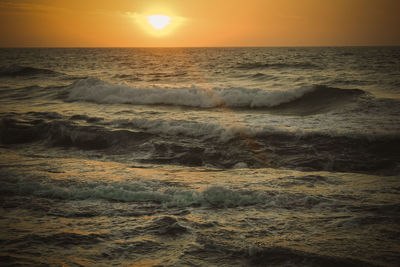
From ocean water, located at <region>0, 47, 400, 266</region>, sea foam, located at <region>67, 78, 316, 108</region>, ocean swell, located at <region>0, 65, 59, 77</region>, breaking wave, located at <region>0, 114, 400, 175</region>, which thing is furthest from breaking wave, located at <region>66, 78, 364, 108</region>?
ocean swell, located at <region>0, 65, 59, 77</region>

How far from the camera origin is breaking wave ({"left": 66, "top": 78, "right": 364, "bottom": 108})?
1416 centimetres

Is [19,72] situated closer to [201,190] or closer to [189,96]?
[189,96]

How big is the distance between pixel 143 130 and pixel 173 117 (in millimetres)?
2160

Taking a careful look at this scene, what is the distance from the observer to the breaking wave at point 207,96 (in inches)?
558

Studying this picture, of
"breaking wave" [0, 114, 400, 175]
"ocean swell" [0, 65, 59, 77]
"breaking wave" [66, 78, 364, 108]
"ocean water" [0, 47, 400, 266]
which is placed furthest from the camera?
"ocean swell" [0, 65, 59, 77]

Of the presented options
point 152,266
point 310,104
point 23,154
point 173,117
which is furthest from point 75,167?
point 310,104

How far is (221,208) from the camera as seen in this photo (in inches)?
161

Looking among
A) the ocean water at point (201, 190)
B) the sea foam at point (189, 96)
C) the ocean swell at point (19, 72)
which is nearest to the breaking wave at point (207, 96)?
the sea foam at point (189, 96)

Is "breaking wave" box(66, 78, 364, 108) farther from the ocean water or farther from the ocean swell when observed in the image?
the ocean swell

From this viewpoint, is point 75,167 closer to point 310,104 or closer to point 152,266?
point 152,266

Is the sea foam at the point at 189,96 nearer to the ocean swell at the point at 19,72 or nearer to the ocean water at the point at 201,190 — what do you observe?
the ocean water at the point at 201,190

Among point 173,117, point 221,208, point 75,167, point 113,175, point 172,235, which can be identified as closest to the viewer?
point 172,235

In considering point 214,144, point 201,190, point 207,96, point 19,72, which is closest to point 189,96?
point 207,96

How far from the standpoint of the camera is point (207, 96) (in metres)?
14.8
